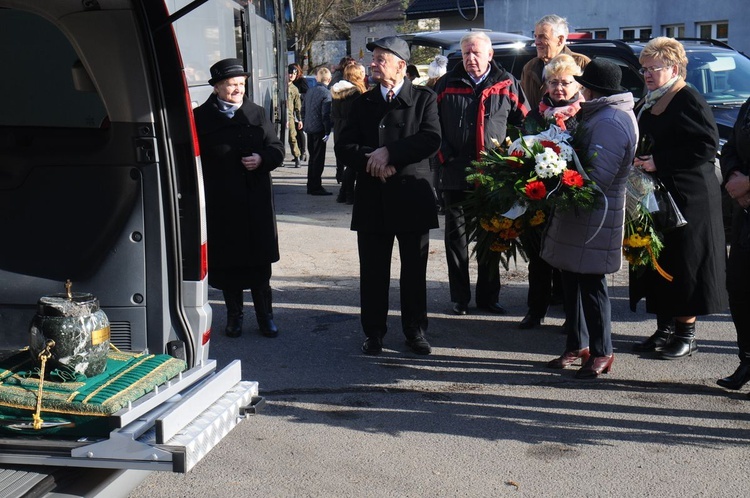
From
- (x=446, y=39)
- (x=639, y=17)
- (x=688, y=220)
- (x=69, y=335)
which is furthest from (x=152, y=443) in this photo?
(x=639, y=17)

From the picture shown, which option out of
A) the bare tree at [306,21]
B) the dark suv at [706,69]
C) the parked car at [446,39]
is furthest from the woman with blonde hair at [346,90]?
the bare tree at [306,21]

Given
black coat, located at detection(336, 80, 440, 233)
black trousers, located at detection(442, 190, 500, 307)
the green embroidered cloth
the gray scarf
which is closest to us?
the green embroidered cloth

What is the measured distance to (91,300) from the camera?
148 inches

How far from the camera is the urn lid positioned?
11.9ft

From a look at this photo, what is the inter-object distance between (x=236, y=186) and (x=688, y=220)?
120 inches

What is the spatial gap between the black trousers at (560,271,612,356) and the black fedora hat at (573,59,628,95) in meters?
1.11

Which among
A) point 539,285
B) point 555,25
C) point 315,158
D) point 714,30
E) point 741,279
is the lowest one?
point 539,285

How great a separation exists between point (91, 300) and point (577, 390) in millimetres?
3191

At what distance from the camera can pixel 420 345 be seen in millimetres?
6590

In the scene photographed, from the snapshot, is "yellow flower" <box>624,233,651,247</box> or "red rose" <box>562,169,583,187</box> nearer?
"red rose" <box>562,169,583,187</box>

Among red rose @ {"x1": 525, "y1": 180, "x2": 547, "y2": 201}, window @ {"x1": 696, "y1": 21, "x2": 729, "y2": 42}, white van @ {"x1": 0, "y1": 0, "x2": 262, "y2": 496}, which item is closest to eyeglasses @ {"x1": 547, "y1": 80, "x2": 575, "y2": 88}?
red rose @ {"x1": 525, "y1": 180, "x2": 547, "y2": 201}

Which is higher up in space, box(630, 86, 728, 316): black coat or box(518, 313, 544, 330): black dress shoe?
box(630, 86, 728, 316): black coat

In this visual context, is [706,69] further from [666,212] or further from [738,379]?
[738,379]

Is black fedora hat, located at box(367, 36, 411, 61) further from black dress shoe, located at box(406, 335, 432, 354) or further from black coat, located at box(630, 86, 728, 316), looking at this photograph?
black dress shoe, located at box(406, 335, 432, 354)
